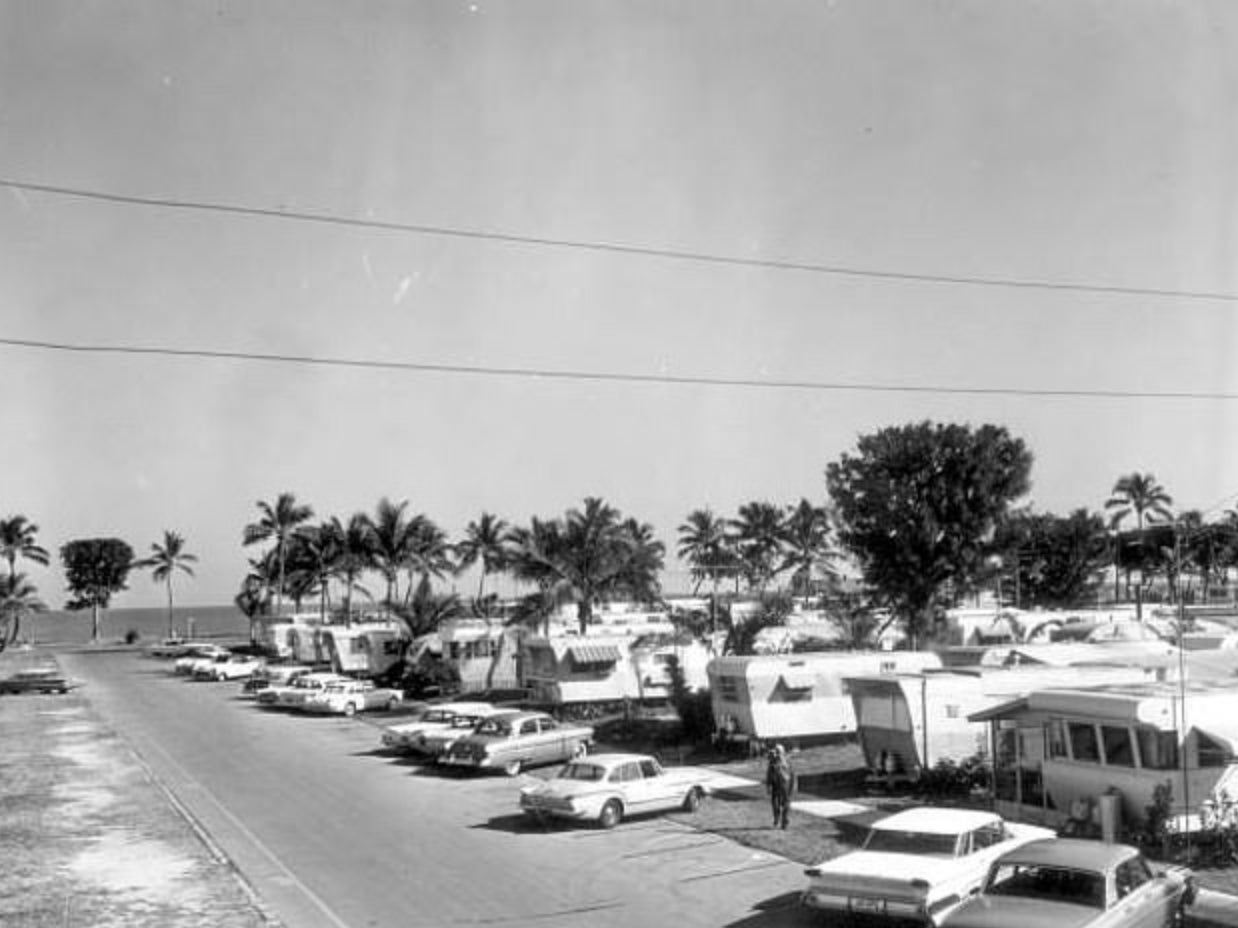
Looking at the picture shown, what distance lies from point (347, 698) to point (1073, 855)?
33390 mm

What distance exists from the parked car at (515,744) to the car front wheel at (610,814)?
690 cm

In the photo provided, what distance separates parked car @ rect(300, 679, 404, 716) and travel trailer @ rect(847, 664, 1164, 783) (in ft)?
71.4

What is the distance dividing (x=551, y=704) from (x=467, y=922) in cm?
2491

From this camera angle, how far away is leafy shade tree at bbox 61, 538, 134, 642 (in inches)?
4852

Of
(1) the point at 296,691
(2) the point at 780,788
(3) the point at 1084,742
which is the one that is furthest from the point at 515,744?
(1) the point at 296,691

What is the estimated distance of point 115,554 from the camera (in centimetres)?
12388

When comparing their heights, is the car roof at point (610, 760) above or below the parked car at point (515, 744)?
above

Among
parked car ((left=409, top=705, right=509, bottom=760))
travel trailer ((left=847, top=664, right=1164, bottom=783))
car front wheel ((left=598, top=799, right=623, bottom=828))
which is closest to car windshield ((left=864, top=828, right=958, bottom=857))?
car front wheel ((left=598, top=799, right=623, bottom=828))

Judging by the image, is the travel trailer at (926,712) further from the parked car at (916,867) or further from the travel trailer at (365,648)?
the travel trailer at (365,648)

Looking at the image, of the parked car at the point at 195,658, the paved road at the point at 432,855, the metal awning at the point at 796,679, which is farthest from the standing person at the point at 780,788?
the parked car at the point at 195,658

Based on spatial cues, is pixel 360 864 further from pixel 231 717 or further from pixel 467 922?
pixel 231 717

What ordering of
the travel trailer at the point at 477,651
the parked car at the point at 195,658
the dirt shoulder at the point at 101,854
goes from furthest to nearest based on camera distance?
1. the parked car at the point at 195,658
2. the travel trailer at the point at 477,651
3. the dirt shoulder at the point at 101,854

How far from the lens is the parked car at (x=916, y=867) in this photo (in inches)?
574

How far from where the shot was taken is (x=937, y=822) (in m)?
16.3
